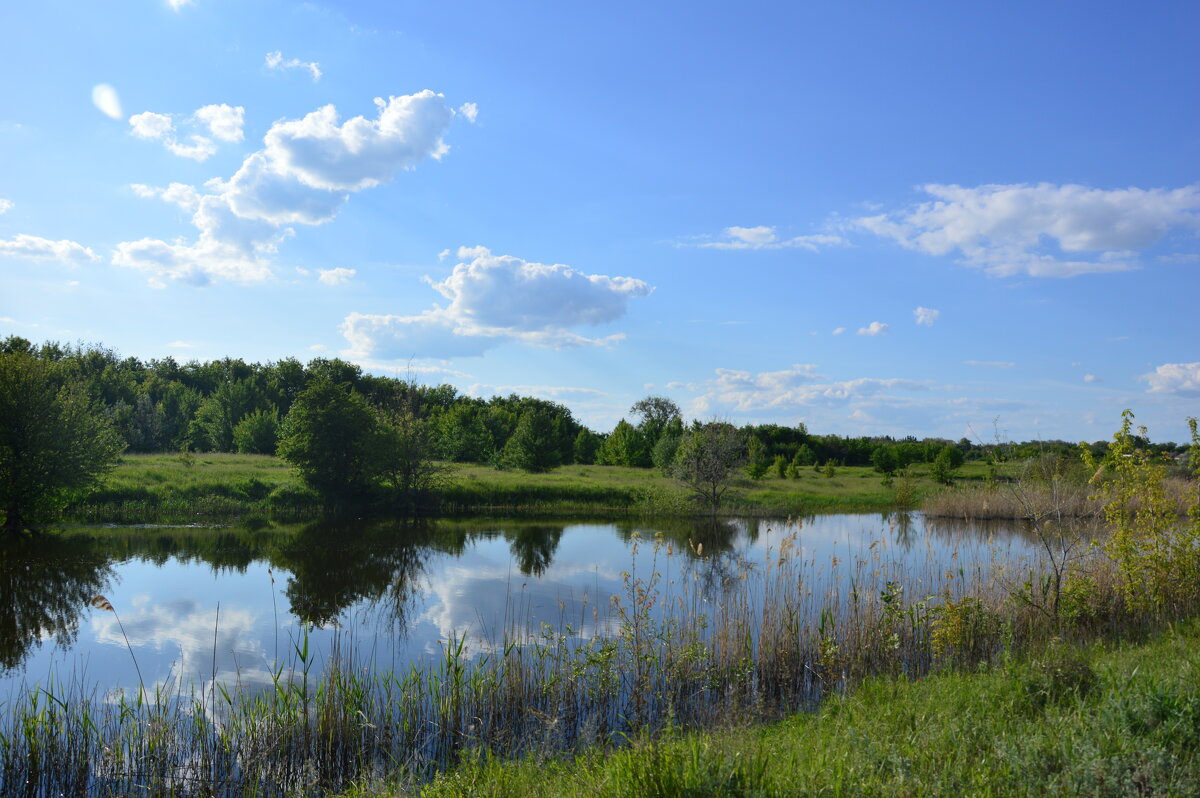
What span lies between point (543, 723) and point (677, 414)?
7989 centimetres

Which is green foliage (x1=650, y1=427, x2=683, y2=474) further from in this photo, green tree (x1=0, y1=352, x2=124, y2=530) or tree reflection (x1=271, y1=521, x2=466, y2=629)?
green tree (x1=0, y1=352, x2=124, y2=530)

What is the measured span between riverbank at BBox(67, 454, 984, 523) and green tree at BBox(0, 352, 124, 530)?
2.22m

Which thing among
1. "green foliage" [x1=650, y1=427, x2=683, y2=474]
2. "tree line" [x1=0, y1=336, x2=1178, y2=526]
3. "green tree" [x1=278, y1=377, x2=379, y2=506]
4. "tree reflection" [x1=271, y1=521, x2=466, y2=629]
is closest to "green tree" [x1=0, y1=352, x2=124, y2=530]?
"tree line" [x1=0, y1=336, x2=1178, y2=526]

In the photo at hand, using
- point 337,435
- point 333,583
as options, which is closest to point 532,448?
point 337,435

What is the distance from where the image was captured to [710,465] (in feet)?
119

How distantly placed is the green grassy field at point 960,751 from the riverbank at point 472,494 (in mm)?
29235

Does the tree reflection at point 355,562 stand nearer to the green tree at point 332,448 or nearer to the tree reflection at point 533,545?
the tree reflection at point 533,545

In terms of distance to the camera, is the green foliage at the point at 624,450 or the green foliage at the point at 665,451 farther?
the green foliage at the point at 624,450

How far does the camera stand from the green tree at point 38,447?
25.5 meters

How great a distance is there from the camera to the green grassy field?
4109mm

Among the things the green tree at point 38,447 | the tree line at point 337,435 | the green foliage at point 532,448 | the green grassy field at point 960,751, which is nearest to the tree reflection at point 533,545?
the tree line at point 337,435

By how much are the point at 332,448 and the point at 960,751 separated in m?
34.6

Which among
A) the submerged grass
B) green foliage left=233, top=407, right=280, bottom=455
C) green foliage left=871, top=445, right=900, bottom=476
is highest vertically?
green foliage left=233, top=407, right=280, bottom=455

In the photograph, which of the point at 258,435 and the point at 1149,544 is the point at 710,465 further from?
the point at 258,435
